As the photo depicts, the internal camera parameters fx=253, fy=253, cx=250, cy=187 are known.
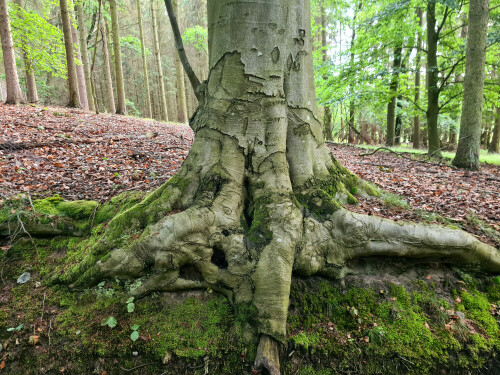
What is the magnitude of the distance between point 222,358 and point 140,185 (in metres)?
2.50

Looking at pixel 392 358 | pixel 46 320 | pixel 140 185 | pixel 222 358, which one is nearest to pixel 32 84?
pixel 140 185

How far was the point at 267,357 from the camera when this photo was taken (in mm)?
1749

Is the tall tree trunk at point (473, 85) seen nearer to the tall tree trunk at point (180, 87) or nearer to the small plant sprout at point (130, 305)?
the small plant sprout at point (130, 305)

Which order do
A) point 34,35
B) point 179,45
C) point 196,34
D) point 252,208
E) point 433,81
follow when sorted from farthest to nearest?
point 196,34 → point 34,35 → point 433,81 → point 179,45 → point 252,208

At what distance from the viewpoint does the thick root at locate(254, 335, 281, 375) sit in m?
1.70

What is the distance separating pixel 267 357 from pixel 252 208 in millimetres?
1196

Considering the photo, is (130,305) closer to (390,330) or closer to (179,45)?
(390,330)

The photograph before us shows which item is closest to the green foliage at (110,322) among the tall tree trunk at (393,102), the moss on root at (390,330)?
the moss on root at (390,330)

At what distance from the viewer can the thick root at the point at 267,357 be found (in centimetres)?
170

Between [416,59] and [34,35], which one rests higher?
[34,35]

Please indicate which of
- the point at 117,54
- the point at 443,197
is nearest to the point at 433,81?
the point at 443,197

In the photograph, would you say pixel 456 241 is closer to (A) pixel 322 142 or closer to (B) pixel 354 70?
(A) pixel 322 142

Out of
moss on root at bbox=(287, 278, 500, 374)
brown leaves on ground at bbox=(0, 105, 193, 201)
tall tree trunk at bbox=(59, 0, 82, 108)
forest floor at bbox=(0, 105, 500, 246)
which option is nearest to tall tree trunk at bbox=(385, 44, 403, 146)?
forest floor at bbox=(0, 105, 500, 246)

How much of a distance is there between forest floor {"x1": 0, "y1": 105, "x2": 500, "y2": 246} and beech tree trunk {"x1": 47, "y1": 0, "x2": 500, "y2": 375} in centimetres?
63
